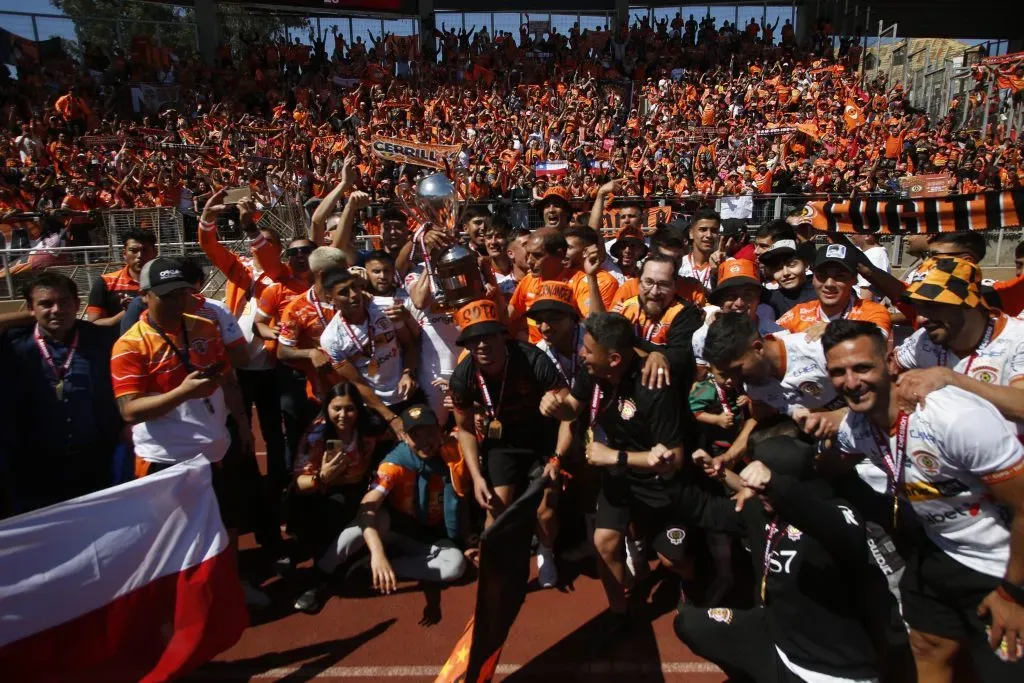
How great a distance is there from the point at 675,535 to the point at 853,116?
20.3 meters

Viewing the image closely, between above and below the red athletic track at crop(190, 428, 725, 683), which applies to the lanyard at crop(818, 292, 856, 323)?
above

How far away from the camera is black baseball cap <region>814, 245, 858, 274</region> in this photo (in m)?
3.95

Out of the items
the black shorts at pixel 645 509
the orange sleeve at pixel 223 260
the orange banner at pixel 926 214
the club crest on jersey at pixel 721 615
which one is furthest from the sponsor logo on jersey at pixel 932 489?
the orange sleeve at pixel 223 260

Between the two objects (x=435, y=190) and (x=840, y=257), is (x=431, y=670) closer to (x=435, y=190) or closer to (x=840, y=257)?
(x=435, y=190)

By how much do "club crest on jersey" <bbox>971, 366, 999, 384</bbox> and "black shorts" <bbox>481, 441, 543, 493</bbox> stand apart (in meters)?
2.34

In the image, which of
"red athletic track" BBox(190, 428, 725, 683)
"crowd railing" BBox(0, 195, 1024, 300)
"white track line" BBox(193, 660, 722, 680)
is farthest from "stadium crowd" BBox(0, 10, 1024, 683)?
"crowd railing" BBox(0, 195, 1024, 300)

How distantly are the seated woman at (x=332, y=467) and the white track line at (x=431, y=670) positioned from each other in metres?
0.96

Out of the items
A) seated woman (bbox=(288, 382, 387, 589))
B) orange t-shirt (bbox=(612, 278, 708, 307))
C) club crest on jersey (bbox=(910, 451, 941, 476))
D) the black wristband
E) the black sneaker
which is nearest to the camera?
the black wristband

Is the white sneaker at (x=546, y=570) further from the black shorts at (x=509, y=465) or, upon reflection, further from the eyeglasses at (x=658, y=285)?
the eyeglasses at (x=658, y=285)

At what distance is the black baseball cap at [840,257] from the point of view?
3953 millimetres

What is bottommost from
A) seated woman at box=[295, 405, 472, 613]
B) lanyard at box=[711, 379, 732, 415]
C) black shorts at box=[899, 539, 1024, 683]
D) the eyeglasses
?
seated woman at box=[295, 405, 472, 613]

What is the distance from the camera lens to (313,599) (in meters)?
4.17

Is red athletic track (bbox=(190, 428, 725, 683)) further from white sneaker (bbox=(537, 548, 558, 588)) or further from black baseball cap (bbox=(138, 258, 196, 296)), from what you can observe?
black baseball cap (bbox=(138, 258, 196, 296))

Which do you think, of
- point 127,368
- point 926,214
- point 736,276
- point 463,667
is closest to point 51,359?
point 127,368
